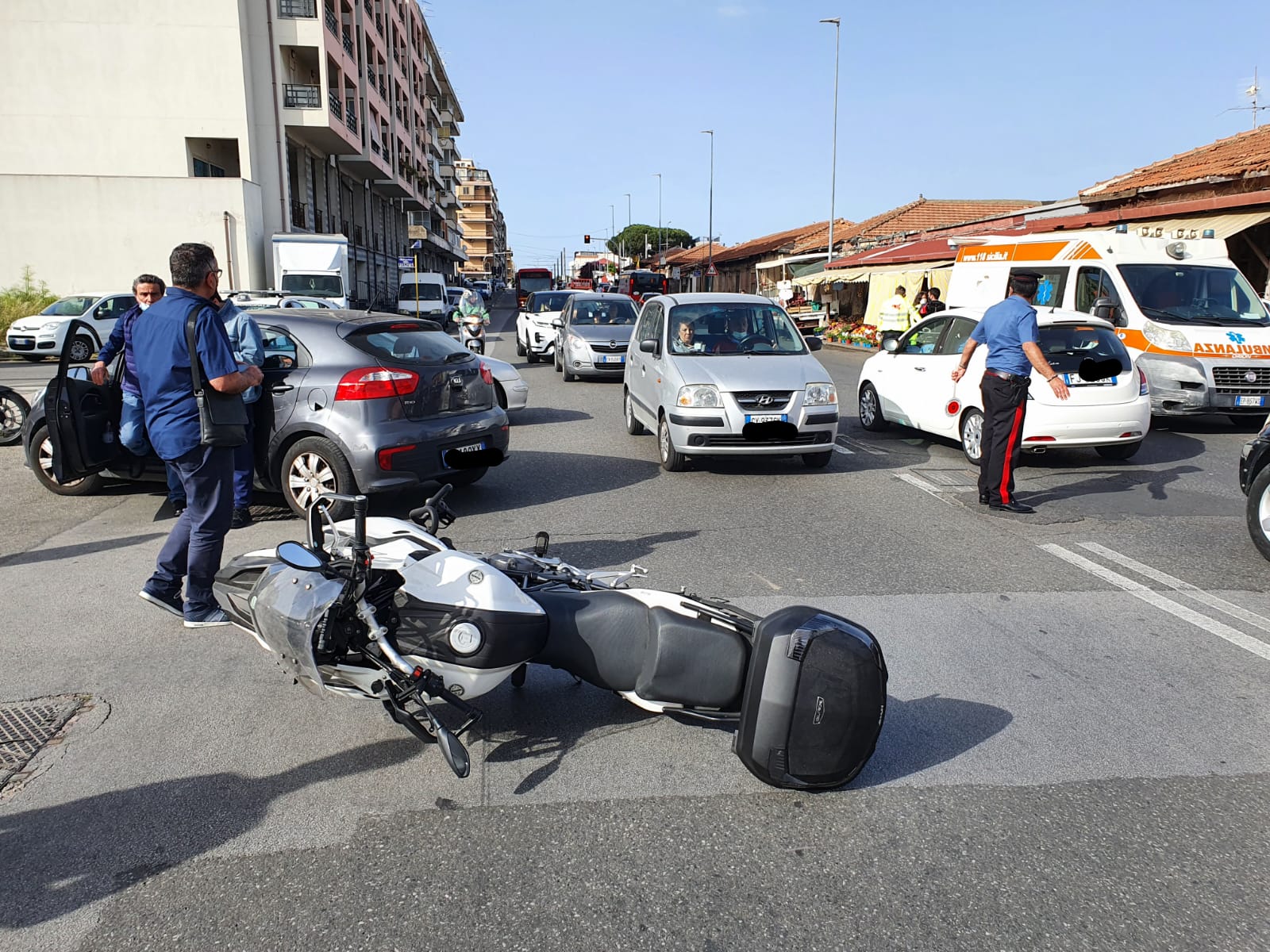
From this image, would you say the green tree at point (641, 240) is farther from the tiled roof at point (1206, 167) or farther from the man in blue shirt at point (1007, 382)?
the man in blue shirt at point (1007, 382)

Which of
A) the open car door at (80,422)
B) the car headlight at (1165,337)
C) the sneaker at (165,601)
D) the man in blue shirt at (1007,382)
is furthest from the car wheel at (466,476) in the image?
the car headlight at (1165,337)

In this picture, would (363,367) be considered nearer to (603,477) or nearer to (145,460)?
(145,460)

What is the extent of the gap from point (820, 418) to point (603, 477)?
2098 millimetres

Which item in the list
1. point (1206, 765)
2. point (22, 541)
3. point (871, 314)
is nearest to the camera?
point (1206, 765)

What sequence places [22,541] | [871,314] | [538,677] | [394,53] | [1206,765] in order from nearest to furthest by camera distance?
[1206,765] → [538,677] → [22,541] → [871,314] → [394,53]

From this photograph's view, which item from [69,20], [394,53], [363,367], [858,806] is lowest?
[858,806]

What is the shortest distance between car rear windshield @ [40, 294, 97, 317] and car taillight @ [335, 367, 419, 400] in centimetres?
2079

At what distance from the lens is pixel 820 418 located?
917 cm

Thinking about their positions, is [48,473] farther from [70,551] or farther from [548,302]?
[548,302]

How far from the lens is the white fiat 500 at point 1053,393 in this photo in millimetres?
9367

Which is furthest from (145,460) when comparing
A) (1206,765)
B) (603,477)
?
(1206,765)

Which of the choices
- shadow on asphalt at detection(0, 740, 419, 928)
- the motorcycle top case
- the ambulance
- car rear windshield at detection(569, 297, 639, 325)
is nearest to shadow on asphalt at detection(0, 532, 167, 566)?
shadow on asphalt at detection(0, 740, 419, 928)

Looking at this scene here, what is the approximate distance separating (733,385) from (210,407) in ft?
17.3

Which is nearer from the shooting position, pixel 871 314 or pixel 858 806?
pixel 858 806
